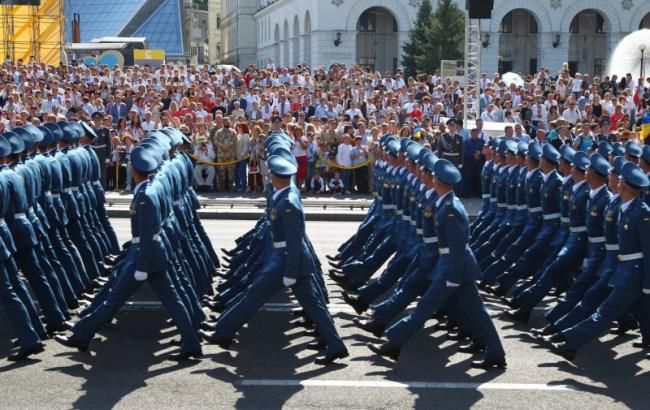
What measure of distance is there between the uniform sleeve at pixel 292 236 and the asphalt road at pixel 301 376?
2.80 ft

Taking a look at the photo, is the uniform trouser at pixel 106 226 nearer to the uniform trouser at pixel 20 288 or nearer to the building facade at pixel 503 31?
the uniform trouser at pixel 20 288

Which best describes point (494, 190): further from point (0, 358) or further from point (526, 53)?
point (526, 53)

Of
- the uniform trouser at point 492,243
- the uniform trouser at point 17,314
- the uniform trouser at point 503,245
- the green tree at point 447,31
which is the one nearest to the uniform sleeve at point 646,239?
the uniform trouser at point 503,245

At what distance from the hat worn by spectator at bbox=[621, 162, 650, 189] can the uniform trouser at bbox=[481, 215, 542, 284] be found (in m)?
2.89

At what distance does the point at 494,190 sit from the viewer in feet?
43.3

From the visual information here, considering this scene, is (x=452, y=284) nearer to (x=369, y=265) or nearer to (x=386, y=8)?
(x=369, y=265)

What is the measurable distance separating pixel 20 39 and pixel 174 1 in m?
66.6

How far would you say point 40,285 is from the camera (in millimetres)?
10234

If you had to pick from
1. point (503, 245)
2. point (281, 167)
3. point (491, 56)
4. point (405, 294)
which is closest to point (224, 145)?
point (503, 245)

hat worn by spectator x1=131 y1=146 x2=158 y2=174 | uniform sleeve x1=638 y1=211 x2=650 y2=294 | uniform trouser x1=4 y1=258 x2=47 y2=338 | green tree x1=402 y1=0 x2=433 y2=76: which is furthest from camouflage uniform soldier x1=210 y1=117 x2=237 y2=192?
green tree x1=402 y1=0 x2=433 y2=76

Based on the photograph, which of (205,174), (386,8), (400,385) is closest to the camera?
(400,385)

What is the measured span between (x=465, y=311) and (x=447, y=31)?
161ft

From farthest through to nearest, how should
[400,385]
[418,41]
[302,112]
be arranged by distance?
[418,41], [302,112], [400,385]

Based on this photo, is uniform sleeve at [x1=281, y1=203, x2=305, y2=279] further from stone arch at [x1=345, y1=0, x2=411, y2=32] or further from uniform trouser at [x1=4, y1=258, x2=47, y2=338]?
stone arch at [x1=345, y1=0, x2=411, y2=32]
